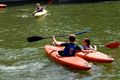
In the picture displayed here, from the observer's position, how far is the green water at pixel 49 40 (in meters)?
15.7

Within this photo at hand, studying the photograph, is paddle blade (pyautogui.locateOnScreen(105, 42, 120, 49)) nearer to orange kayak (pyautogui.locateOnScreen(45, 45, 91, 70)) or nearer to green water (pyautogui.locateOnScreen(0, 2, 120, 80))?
green water (pyautogui.locateOnScreen(0, 2, 120, 80))

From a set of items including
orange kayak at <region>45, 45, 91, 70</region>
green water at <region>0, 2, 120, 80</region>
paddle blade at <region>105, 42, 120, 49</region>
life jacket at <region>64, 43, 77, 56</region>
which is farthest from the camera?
paddle blade at <region>105, 42, 120, 49</region>

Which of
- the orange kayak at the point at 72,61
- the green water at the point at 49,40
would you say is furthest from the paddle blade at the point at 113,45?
the orange kayak at the point at 72,61

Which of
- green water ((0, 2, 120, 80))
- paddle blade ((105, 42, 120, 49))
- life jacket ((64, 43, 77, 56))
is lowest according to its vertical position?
green water ((0, 2, 120, 80))

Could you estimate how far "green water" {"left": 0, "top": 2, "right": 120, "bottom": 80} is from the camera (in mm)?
15664

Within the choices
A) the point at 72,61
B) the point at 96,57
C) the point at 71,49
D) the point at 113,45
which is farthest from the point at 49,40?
the point at 72,61

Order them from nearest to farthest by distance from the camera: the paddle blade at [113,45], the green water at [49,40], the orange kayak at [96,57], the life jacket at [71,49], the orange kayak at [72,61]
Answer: the orange kayak at [72,61], the green water at [49,40], the orange kayak at [96,57], the life jacket at [71,49], the paddle blade at [113,45]

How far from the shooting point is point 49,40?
906 inches

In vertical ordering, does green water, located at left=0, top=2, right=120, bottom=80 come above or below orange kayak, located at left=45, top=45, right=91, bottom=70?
below

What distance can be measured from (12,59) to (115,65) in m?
4.94

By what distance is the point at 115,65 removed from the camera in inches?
651

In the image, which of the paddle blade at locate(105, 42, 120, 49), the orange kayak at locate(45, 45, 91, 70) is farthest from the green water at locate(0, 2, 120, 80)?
the paddle blade at locate(105, 42, 120, 49)

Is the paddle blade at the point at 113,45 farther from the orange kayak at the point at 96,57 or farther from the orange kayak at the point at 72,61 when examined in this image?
the orange kayak at the point at 72,61

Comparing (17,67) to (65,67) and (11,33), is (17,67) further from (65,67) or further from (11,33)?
(11,33)
